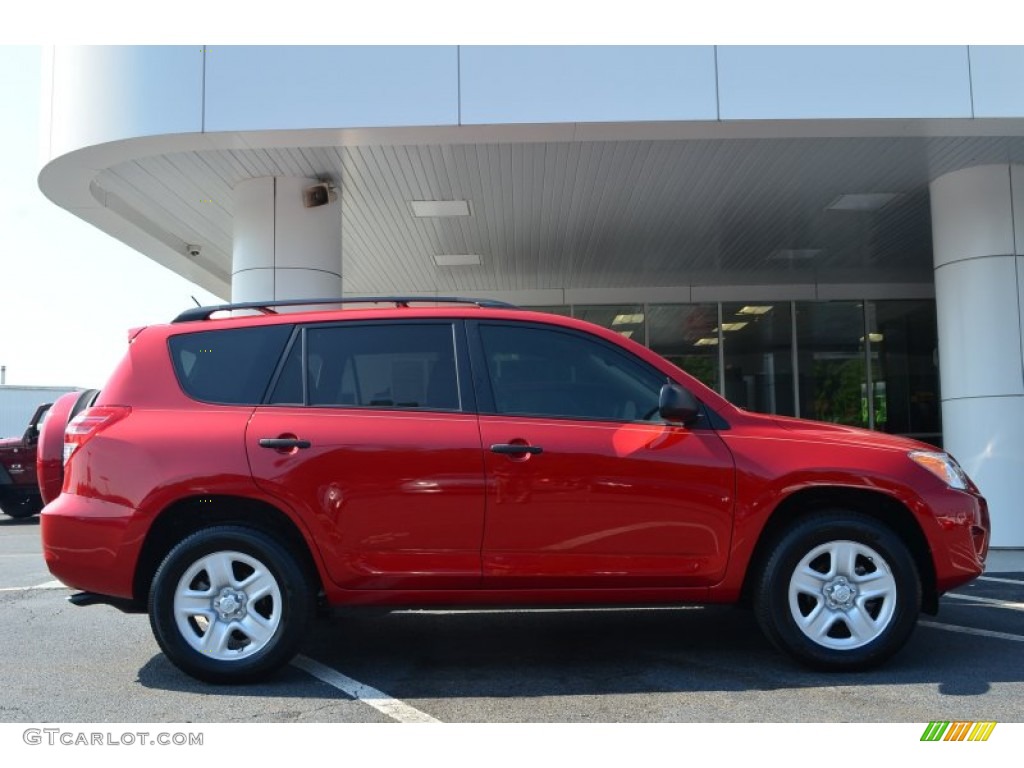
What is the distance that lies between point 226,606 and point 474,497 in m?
1.28

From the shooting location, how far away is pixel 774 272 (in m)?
16.5

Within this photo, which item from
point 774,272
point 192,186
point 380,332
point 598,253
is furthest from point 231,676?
point 774,272

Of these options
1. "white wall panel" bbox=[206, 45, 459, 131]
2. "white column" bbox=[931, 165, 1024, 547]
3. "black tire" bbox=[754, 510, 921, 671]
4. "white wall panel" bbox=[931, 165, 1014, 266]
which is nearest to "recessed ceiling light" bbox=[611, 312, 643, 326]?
"white wall panel" bbox=[931, 165, 1014, 266]

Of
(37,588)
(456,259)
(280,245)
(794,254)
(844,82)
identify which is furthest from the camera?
(456,259)

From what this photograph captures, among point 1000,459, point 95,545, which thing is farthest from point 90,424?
point 1000,459

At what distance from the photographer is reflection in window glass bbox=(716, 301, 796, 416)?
59.1 feet

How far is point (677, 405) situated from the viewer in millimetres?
4473

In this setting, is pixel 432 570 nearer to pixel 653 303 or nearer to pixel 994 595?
pixel 994 595

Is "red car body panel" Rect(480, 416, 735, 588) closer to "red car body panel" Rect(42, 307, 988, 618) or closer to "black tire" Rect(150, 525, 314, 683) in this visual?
"red car body panel" Rect(42, 307, 988, 618)

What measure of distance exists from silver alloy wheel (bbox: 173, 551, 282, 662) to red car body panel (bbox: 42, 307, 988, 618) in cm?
27

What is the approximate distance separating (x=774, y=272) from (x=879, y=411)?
3.81 m

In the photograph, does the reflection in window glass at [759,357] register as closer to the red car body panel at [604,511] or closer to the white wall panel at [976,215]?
the white wall panel at [976,215]

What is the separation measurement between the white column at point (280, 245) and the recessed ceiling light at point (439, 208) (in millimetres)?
1577

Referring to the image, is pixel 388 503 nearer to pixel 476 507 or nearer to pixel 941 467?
pixel 476 507
